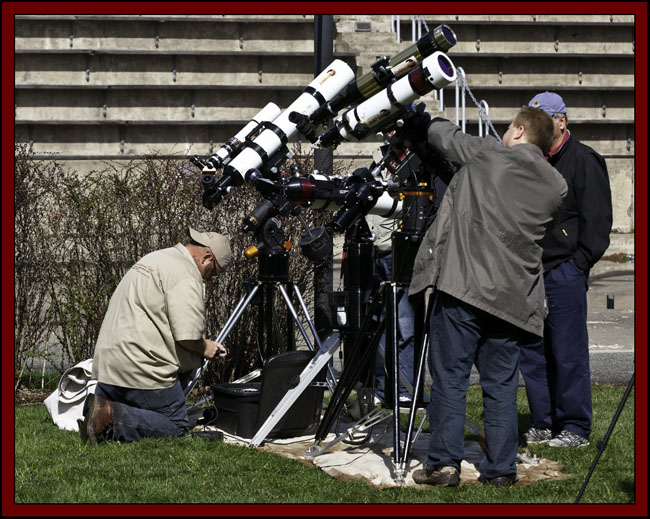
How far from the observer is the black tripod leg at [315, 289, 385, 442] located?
19.2 feet

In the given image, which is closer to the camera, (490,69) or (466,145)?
(466,145)

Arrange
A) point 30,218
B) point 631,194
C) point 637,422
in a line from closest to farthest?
point 637,422, point 30,218, point 631,194

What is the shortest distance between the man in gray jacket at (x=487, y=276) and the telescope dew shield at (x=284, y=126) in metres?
1.75

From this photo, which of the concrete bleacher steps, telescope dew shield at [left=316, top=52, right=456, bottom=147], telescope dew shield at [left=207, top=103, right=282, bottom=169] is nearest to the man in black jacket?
telescope dew shield at [left=316, top=52, right=456, bottom=147]

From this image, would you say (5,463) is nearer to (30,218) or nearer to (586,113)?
(30,218)

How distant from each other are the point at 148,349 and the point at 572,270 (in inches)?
121

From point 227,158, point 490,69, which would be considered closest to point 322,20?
point 227,158

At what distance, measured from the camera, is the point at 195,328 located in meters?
6.26

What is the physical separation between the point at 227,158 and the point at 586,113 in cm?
1799

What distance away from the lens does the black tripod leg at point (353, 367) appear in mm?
5859

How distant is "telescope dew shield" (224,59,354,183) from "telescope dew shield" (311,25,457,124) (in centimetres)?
52

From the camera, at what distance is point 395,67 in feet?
19.3

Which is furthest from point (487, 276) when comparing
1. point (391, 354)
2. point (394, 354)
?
point (391, 354)

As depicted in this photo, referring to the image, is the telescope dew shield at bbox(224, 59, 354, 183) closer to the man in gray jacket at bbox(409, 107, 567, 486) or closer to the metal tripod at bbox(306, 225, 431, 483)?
the metal tripod at bbox(306, 225, 431, 483)
